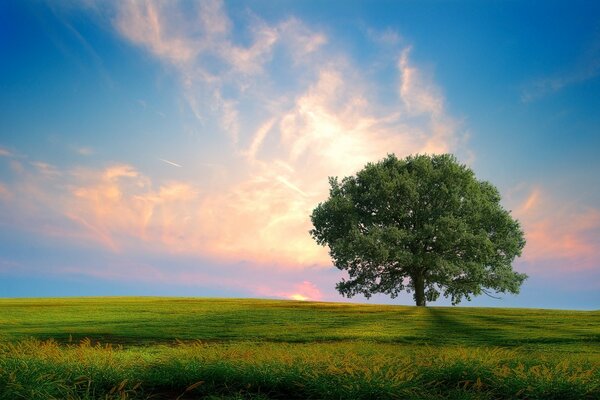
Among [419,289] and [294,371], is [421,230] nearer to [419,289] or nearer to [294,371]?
[419,289]

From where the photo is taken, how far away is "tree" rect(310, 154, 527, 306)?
36688 mm

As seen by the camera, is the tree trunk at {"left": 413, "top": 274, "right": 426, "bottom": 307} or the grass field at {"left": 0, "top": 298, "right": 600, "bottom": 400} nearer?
the grass field at {"left": 0, "top": 298, "right": 600, "bottom": 400}

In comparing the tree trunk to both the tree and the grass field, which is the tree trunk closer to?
the tree

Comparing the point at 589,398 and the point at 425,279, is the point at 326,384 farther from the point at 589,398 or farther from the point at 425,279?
the point at 425,279

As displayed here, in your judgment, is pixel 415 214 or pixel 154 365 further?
pixel 415 214

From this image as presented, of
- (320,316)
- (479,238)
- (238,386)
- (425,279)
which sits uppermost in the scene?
(479,238)

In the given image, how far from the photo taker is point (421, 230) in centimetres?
3712

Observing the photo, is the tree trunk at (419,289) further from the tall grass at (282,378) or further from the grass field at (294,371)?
the tall grass at (282,378)

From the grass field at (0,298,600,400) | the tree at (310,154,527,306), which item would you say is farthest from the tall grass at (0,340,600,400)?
the tree at (310,154,527,306)

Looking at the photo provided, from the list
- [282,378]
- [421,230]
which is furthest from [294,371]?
[421,230]

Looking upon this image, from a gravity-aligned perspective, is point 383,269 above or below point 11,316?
above

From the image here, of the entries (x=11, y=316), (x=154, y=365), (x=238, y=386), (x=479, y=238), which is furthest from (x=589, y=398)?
(x=479, y=238)

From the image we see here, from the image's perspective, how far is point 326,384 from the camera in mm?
9805

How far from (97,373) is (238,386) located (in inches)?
110
